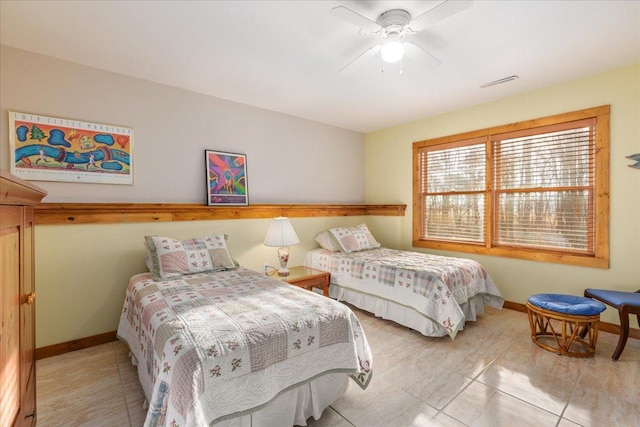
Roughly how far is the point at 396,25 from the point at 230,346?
2.13 m

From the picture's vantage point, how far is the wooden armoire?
0.76 metres

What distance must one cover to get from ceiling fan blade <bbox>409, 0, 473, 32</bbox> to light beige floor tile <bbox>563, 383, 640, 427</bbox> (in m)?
2.35

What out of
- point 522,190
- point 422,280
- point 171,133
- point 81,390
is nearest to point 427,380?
point 422,280

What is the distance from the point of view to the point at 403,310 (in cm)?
285

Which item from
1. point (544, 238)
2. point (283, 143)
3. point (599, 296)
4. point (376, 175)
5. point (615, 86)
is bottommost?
point (599, 296)

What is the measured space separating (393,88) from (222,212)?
2275mm

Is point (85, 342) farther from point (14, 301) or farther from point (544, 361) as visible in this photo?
point (544, 361)

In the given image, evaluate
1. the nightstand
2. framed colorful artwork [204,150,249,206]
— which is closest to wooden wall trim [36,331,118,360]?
framed colorful artwork [204,150,249,206]

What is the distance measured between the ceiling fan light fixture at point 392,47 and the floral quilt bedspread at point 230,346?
66.5 inches

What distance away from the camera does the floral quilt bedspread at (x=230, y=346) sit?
49.0 inches

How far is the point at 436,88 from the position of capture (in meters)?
3.11

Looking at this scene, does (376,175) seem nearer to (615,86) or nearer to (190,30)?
(615,86)

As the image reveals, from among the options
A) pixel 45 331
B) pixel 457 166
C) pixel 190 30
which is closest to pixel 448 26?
pixel 190 30

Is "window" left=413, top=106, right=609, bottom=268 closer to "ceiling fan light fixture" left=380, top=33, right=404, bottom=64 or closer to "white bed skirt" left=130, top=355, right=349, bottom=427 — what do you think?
"ceiling fan light fixture" left=380, top=33, right=404, bottom=64
